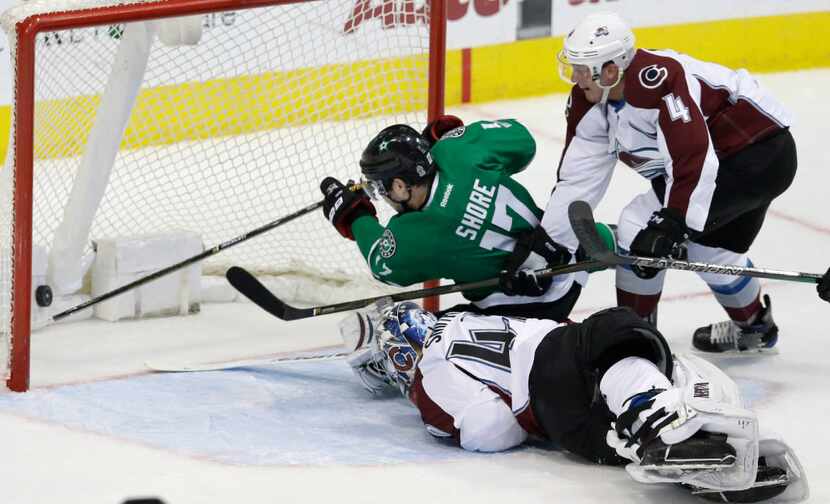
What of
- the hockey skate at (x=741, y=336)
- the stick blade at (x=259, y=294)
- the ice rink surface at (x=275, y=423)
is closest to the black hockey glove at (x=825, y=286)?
the ice rink surface at (x=275, y=423)

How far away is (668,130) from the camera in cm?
362

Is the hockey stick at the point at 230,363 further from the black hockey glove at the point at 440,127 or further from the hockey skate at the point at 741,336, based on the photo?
the hockey skate at the point at 741,336

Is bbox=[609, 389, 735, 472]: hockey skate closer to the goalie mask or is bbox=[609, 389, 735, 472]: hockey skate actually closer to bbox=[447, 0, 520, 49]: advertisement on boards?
the goalie mask

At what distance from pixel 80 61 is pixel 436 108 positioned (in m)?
1.00

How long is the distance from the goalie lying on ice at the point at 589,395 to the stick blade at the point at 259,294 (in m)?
0.24

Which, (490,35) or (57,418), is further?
(490,35)

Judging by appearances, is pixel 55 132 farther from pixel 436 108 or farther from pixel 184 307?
pixel 436 108

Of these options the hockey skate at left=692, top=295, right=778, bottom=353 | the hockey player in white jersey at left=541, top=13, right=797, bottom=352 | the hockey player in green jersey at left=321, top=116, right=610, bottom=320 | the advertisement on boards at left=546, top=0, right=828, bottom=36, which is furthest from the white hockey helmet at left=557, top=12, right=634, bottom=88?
the advertisement on boards at left=546, top=0, right=828, bottom=36

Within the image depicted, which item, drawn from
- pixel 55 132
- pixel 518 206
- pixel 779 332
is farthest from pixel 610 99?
pixel 55 132

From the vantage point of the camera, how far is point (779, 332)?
426 cm

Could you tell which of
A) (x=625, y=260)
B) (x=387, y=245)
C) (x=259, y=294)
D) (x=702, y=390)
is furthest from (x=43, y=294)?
(x=702, y=390)

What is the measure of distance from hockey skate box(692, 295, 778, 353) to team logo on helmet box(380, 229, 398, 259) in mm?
1050

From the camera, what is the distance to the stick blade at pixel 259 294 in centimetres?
376

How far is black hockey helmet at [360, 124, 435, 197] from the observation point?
3475mm
